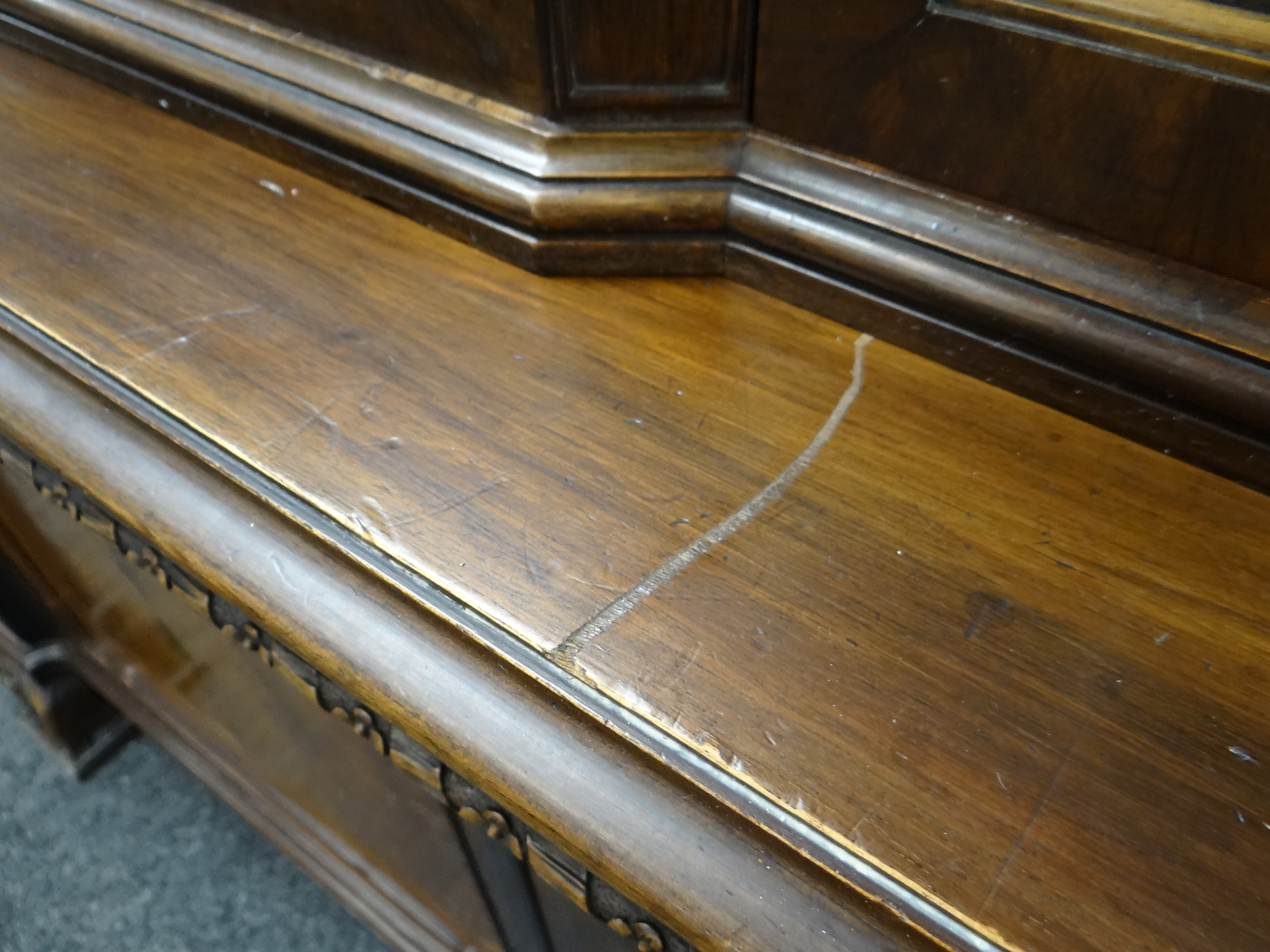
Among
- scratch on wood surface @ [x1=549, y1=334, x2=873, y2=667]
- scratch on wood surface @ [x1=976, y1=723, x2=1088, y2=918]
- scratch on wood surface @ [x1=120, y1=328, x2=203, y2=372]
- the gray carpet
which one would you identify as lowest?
the gray carpet

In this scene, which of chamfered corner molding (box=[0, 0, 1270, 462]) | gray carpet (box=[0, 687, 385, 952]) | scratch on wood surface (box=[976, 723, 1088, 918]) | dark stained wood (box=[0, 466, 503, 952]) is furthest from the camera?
gray carpet (box=[0, 687, 385, 952])

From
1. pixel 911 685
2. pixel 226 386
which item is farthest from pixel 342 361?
pixel 911 685

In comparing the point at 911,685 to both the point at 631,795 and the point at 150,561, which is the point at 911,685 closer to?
the point at 631,795

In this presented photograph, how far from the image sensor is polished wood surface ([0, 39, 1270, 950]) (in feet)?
0.96

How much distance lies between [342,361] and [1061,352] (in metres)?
0.33

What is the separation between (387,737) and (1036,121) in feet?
1.30

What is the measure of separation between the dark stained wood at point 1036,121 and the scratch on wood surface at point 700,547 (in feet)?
0.37

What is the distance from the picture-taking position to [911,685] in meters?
0.33

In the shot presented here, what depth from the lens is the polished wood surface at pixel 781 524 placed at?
0.96 feet

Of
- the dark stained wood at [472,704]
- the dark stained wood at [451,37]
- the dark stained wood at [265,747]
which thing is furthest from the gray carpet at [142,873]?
the dark stained wood at [451,37]

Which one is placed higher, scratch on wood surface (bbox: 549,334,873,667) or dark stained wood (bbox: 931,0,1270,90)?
dark stained wood (bbox: 931,0,1270,90)

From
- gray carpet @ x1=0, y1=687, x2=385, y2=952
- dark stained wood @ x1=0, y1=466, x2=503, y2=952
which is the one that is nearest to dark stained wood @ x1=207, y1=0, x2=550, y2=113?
dark stained wood @ x1=0, y1=466, x2=503, y2=952

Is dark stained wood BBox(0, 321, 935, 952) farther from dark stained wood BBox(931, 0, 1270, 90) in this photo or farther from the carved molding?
dark stained wood BBox(931, 0, 1270, 90)

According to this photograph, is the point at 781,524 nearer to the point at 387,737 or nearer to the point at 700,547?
the point at 700,547
